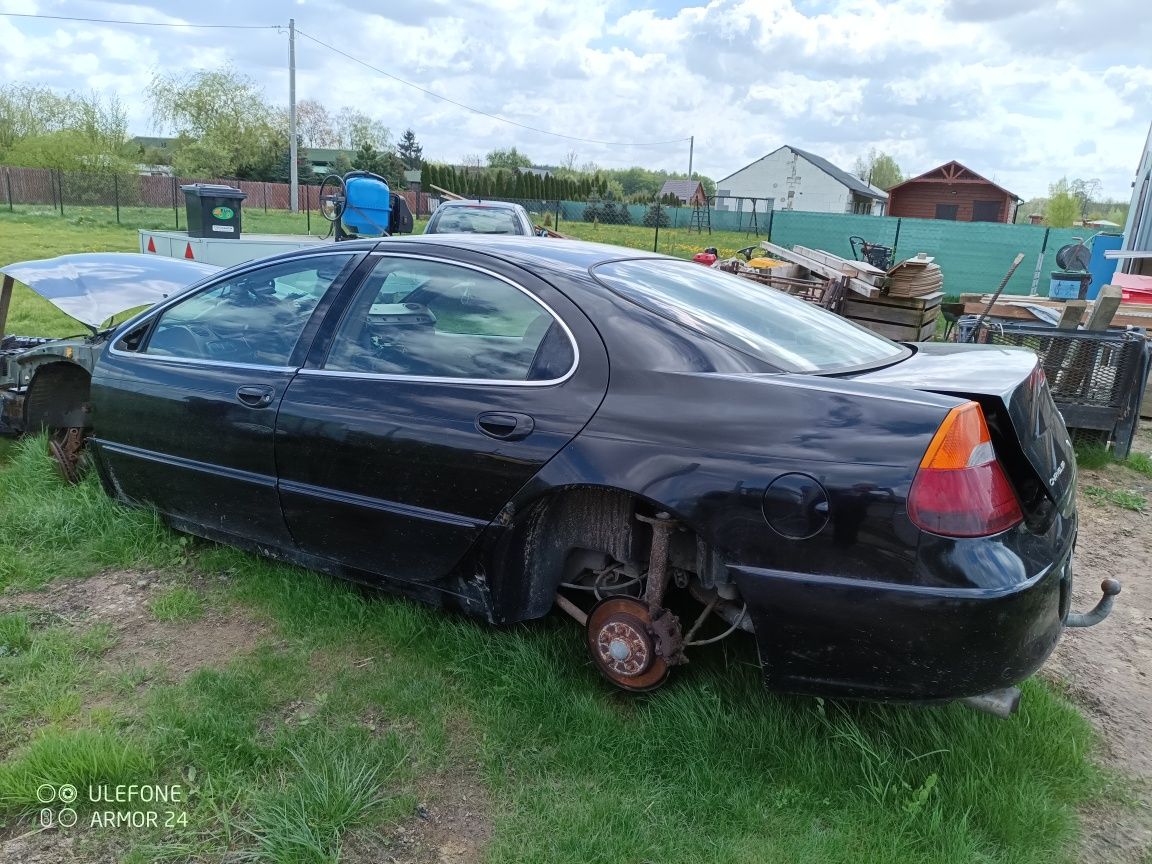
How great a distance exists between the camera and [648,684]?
2.63 metres

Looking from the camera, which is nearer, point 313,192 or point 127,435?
point 127,435

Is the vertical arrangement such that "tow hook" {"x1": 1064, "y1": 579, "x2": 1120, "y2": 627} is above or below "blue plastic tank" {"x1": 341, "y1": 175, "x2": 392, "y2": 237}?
below

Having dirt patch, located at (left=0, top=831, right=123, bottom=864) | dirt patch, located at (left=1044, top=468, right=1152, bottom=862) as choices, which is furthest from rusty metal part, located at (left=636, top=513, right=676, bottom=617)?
dirt patch, located at (left=0, top=831, right=123, bottom=864)

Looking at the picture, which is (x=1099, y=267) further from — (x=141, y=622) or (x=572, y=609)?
(x=141, y=622)

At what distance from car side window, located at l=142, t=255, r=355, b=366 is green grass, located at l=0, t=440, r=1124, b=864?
1.12 metres

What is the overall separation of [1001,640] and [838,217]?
2126 cm

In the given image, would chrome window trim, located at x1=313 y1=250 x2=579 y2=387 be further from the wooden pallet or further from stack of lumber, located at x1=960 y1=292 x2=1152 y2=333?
the wooden pallet

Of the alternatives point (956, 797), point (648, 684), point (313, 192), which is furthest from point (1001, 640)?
point (313, 192)

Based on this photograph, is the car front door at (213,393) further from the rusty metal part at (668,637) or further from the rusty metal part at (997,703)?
the rusty metal part at (997,703)

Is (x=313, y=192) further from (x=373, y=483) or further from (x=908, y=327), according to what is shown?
(x=373, y=483)

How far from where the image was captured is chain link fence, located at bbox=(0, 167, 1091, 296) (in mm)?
19312

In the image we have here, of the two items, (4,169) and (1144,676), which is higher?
(4,169)

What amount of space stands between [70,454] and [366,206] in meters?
6.81

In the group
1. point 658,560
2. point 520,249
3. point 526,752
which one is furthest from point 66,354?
point 658,560
